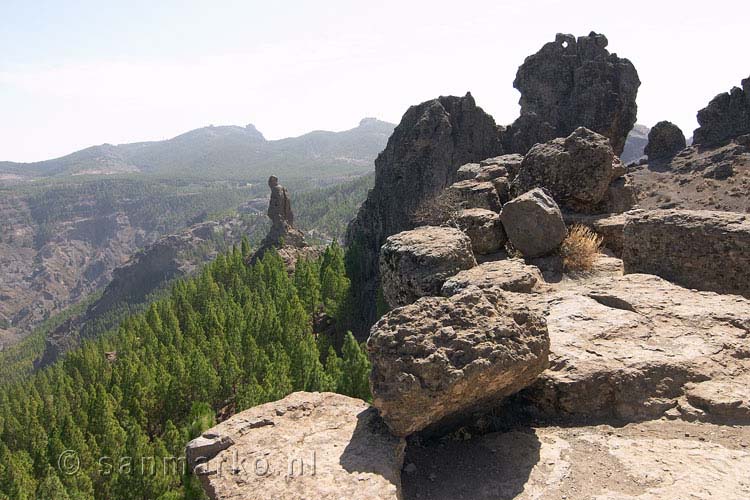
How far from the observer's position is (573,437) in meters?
7.14

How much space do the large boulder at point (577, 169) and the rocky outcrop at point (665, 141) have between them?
63972mm

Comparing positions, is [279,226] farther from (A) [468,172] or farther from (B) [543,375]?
(B) [543,375]

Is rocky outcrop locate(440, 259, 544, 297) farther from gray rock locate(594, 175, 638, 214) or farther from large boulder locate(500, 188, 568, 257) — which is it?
gray rock locate(594, 175, 638, 214)

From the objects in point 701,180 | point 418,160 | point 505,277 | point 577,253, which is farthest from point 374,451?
point 701,180

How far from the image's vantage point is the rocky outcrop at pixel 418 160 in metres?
57.6

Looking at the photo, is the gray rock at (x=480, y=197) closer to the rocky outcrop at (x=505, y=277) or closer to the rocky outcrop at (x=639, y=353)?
the rocky outcrop at (x=505, y=277)

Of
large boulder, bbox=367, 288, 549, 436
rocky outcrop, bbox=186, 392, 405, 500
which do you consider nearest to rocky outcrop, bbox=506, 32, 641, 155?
large boulder, bbox=367, 288, 549, 436

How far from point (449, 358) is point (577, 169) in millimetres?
11672

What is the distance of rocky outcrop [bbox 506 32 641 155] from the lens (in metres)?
56.9

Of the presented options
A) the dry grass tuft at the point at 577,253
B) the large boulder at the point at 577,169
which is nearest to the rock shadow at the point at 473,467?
the dry grass tuft at the point at 577,253

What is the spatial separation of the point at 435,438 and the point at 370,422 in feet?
3.81

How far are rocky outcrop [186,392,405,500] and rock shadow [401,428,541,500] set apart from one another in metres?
0.53

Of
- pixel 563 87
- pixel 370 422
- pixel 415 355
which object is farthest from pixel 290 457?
pixel 563 87

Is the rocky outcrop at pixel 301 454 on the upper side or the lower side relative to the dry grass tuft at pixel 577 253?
lower
